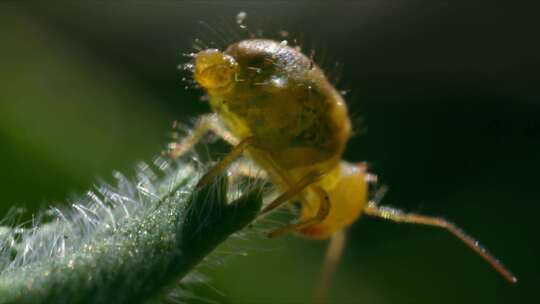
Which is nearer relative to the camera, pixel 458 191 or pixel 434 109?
pixel 458 191

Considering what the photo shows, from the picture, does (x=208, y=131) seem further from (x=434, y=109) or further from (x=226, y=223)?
(x=434, y=109)

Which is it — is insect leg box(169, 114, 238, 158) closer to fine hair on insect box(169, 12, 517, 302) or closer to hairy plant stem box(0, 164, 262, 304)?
fine hair on insect box(169, 12, 517, 302)

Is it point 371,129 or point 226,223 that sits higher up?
point 226,223

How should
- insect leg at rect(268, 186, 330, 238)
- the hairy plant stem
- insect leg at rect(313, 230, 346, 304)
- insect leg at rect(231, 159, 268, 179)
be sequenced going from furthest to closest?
insect leg at rect(313, 230, 346, 304)
insect leg at rect(268, 186, 330, 238)
insect leg at rect(231, 159, 268, 179)
the hairy plant stem

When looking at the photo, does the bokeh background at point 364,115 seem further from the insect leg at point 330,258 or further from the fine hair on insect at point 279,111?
the fine hair on insect at point 279,111

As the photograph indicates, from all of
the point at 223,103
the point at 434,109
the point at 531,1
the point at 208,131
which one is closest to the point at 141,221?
the point at 223,103

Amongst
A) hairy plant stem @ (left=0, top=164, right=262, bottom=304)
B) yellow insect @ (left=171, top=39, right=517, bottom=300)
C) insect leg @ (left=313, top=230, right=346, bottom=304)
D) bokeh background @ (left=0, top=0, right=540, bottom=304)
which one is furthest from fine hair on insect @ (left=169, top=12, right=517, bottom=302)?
bokeh background @ (left=0, top=0, right=540, bottom=304)
